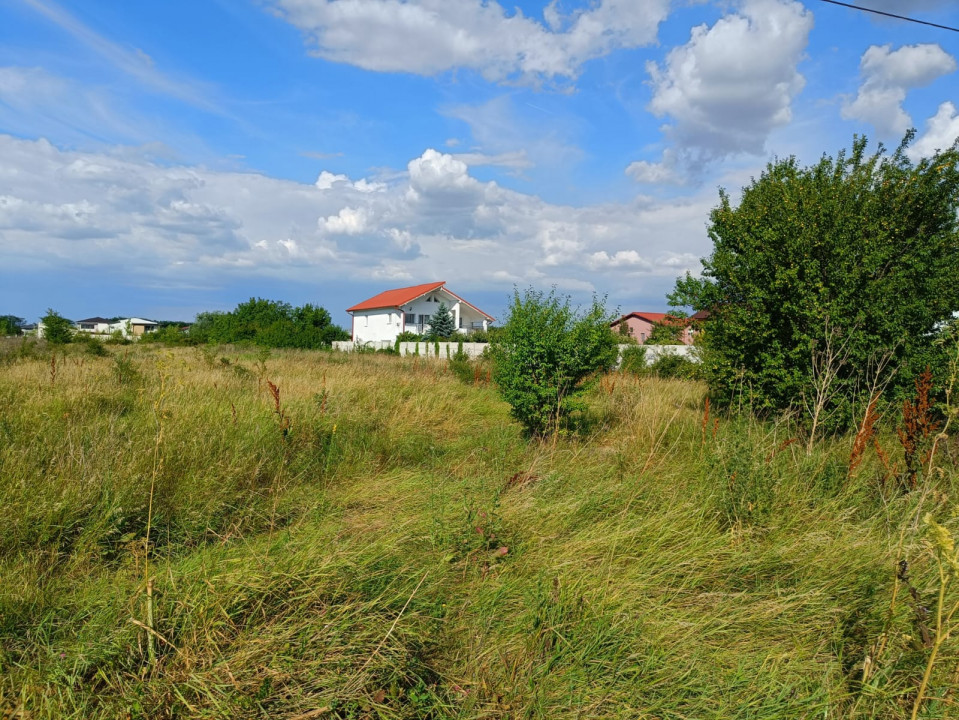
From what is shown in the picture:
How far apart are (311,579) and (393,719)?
2.55ft

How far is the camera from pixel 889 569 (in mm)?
2930

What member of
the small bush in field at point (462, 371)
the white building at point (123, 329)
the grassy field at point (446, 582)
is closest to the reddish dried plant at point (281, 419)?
the grassy field at point (446, 582)

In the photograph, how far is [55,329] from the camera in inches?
636

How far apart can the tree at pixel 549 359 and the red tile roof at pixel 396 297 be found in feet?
121

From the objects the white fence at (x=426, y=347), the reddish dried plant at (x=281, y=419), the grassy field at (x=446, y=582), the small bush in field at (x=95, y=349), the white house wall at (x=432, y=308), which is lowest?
the grassy field at (x=446, y=582)

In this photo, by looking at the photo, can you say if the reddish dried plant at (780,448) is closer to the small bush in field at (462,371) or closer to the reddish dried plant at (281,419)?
the reddish dried plant at (281,419)

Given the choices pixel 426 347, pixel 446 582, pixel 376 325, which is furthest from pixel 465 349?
pixel 446 582

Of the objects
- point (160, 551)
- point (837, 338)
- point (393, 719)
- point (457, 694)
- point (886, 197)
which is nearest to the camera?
point (393, 719)

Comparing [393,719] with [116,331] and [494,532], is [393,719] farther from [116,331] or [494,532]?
[116,331]

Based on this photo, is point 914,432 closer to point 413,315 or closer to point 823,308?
point 823,308

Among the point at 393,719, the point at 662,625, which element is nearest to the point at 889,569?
the point at 662,625

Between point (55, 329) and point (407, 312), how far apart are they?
94.6ft

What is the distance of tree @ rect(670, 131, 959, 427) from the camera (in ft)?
20.2

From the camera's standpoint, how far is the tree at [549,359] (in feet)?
21.1
